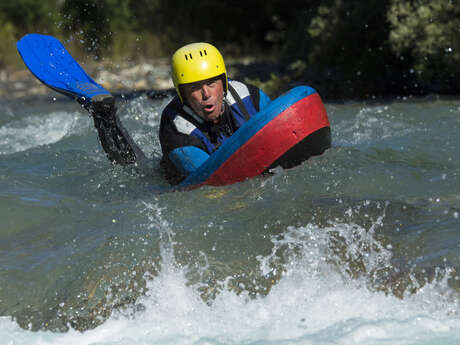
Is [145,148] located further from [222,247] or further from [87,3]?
[87,3]

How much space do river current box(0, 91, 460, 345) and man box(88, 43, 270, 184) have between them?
9.8 inches

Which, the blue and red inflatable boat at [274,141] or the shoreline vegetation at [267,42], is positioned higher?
the shoreline vegetation at [267,42]

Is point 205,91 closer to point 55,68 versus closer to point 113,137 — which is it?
point 113,137

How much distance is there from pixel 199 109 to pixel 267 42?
9.73m

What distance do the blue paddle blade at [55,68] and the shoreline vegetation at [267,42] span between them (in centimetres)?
374

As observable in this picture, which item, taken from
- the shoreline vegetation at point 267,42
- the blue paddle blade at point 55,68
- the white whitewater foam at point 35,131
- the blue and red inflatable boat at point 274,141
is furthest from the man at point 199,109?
the shoreline vegetation at point 267,42

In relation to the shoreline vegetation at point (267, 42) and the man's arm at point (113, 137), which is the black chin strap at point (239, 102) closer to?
the man's arm at point (113, 137)

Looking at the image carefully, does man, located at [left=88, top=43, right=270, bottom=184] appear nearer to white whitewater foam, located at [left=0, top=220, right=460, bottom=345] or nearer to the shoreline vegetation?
white whitewater foam, located at [left=0, top=220, right=460, bottom=345]

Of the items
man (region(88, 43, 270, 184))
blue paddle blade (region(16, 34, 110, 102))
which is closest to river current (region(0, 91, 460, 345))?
man (region(88, 43, 270, 184))

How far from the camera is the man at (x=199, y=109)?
14.2ft

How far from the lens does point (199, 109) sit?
446 cm

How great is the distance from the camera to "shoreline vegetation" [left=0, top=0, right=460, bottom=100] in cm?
756

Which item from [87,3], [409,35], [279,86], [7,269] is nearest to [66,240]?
[7,269]

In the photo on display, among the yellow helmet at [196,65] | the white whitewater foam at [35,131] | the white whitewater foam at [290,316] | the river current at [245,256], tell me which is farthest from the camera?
the white whitewater foam at [35,131]
